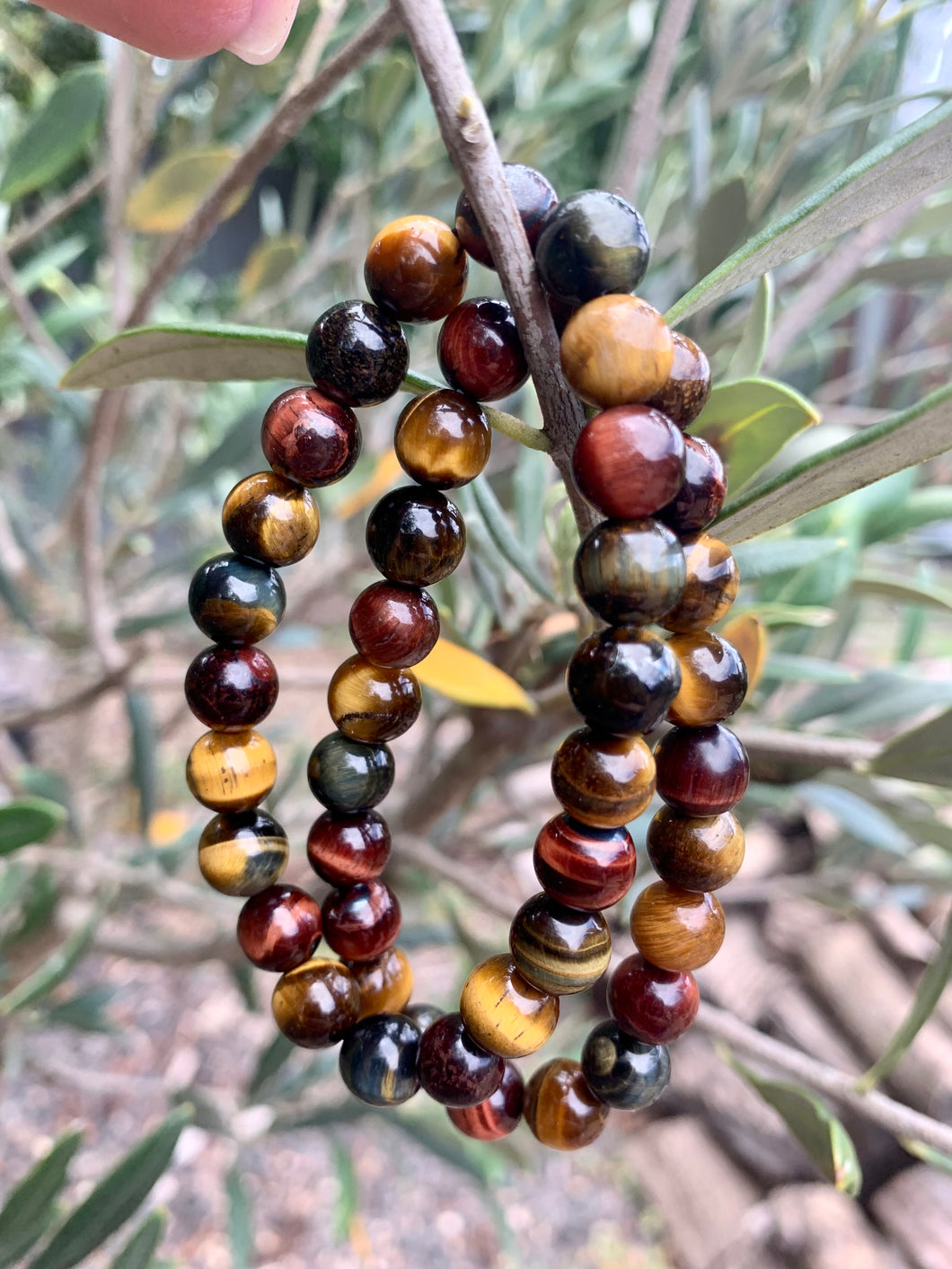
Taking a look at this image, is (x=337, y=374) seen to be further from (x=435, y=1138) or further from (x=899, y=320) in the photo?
(x=899, y=320)

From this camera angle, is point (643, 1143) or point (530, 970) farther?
point (643, 1143)

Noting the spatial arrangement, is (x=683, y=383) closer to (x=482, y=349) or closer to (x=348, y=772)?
(x=482, y=349)

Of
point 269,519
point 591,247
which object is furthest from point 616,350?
point 269,519

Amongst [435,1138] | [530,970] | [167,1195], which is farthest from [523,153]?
[167,1195]

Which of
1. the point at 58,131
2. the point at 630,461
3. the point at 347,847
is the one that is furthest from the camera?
the point at 58,131

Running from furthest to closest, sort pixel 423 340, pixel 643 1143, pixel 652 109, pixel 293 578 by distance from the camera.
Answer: pixel 293 578, pixel 643 1143, pixel 423 340, pixel 652 109

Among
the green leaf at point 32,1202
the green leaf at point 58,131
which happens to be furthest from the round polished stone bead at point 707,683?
the green leaf at point 58,131

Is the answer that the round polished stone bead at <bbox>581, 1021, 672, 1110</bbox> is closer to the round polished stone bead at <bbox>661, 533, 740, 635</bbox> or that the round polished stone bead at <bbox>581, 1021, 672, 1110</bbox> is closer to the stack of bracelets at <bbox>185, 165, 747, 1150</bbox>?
the stack of bracelets at <bbox>185, 165, 747, 1150</bbox>
